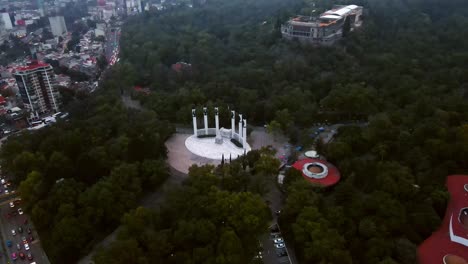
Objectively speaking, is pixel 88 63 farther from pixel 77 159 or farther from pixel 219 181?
pixel 219 181

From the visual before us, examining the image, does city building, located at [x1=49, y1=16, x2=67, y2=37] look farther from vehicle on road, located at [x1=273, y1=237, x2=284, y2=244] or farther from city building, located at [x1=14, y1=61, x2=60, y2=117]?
vehicle on road, located at [x1=273, y1=237, x2=284, y2=244]

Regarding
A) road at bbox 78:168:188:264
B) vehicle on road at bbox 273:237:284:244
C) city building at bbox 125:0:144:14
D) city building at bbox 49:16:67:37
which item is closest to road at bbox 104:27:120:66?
city building at bbox 49:16:67:37

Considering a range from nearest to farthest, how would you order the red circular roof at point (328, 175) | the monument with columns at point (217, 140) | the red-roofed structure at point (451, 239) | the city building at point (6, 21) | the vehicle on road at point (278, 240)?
the red-roofed structure at point (451, 239)
the vehicle on road at point (278, 240)
the red circular roof at point (328, 175)
the monument with columns at point (217, 140)
the city building at point (6, 21)

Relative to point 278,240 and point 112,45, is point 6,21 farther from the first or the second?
point 278,240

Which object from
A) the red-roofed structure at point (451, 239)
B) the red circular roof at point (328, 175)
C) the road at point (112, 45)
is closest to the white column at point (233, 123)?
the red circular roof at point (328, 175)

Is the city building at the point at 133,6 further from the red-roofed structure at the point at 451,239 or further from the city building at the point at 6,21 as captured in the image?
the red-roofed structure at the point at 451,239

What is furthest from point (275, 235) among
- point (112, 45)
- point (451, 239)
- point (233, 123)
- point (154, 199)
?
point (112, 45)

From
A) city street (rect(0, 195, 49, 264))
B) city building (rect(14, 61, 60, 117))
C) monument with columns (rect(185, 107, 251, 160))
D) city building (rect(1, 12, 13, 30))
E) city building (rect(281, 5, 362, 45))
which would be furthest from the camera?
Result: city building (rect(1, 12, 13, 30))
